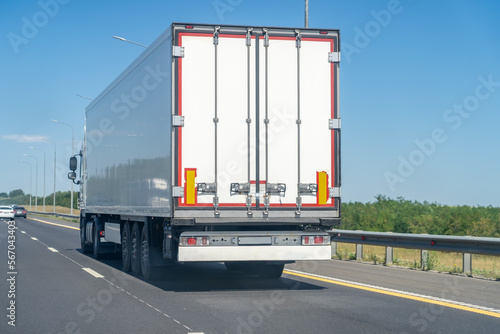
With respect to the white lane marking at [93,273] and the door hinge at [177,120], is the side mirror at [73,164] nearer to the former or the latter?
the white lane marking at [93,273]

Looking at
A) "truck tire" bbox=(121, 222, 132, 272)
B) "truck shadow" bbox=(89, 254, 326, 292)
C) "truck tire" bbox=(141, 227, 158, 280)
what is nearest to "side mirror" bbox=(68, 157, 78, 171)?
"truck tire" bbox=(121, 222, 132, 272)

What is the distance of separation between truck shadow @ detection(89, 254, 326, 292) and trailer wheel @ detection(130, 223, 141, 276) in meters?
0.22

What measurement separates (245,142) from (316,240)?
5.93 ft

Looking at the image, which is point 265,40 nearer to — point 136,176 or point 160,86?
point 160,86

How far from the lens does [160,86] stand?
10.9 metres

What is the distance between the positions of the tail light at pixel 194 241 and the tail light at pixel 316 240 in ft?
4.83

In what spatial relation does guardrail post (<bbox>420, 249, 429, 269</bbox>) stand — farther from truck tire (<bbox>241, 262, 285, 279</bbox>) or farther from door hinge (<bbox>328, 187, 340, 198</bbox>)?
door hinge (<bbox>328, 187, 340, 198</bbox>)

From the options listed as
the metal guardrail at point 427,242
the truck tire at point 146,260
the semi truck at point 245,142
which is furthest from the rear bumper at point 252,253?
the truck tire at point 146,260

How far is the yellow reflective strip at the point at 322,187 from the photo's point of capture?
35.1 ft

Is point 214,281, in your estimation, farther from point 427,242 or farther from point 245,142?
point 427,242

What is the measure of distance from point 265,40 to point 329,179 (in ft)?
7.48

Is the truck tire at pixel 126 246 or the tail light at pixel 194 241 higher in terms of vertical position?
the tail light at pixel 194 241

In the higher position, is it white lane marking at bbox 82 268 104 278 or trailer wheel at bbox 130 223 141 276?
trailer wheel at bbox 130 223 141 276

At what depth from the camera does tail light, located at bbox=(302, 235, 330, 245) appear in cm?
1060
